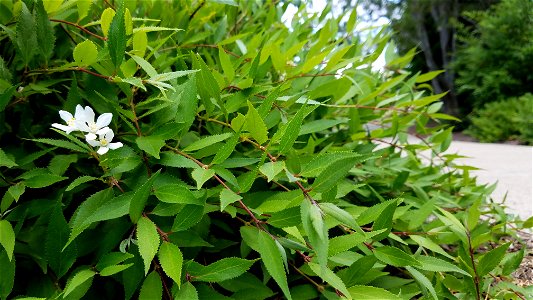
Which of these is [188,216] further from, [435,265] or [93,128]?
[435,265]

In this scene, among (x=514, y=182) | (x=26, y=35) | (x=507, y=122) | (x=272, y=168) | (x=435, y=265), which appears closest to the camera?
(x=272, y=168)

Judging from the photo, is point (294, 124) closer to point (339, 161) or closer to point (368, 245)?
point (339, 161)

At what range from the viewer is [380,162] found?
1.36 metres

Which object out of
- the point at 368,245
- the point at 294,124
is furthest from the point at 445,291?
the point at 294,124

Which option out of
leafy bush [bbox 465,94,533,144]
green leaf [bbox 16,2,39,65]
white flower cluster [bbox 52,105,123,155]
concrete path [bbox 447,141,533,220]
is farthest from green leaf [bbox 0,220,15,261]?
leafy bush [bbox 465,94,533,144]

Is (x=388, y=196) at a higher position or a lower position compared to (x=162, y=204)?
lower

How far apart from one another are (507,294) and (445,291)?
0.16m

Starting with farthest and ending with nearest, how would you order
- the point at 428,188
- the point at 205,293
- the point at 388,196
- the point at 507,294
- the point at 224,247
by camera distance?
the point at 428,188 → the point at 388,196 → the point at 507,294 → the point at 224,247 → the point at 205,293

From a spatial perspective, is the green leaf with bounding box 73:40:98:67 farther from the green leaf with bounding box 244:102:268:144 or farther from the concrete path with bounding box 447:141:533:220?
the concrete path with bounding box 447:141:533:220

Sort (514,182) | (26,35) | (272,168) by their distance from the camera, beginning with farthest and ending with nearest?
1. (514,182)
2. (26,35)
3. (272,168)

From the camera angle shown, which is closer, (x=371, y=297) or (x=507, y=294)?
(x=371, y=297)

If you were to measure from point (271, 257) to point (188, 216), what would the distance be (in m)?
0.14

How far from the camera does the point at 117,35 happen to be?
0.68 m

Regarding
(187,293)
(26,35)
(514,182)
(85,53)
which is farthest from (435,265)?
(514,182)
